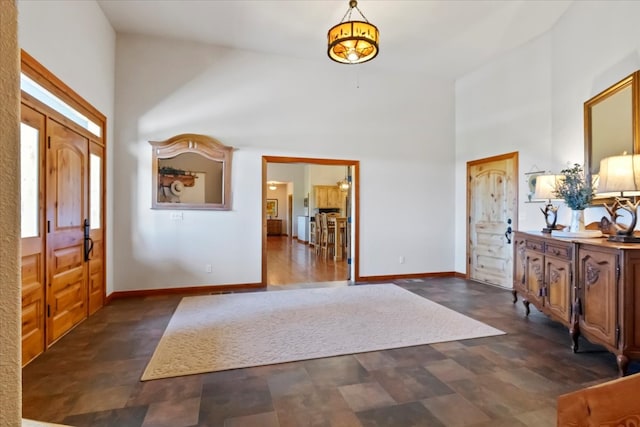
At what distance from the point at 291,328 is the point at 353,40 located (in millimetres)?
2986

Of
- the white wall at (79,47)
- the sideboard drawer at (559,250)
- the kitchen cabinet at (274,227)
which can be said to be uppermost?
the white wall at (79,47)

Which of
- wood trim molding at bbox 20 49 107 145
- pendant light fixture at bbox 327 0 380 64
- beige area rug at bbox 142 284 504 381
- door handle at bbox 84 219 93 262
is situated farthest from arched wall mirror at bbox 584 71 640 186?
door handle at bbox 84 219 93 262

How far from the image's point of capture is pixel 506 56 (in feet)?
17.2

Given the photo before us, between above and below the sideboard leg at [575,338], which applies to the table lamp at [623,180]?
above

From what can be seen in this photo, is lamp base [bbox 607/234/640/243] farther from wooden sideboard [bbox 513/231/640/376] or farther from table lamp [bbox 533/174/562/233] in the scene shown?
table lamp [bbox 533/174/562/233]

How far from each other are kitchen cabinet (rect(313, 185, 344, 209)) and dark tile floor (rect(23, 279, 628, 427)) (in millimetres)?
8748

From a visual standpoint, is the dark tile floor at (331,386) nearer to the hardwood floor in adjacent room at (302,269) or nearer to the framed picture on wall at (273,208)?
the hardwood floor in adjacent room at (302,269)

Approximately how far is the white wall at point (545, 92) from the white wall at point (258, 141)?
1.49ft

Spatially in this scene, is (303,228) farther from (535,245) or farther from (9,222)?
(9,222)

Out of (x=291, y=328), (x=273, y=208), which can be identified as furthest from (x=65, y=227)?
(x=273, y=208)

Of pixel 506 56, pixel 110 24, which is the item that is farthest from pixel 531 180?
pixel 110 24

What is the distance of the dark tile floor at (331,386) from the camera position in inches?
78.4

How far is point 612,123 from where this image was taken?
3311 mm

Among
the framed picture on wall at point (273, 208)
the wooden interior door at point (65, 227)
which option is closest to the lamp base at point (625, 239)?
the wooden interior door at point (65, 227)
